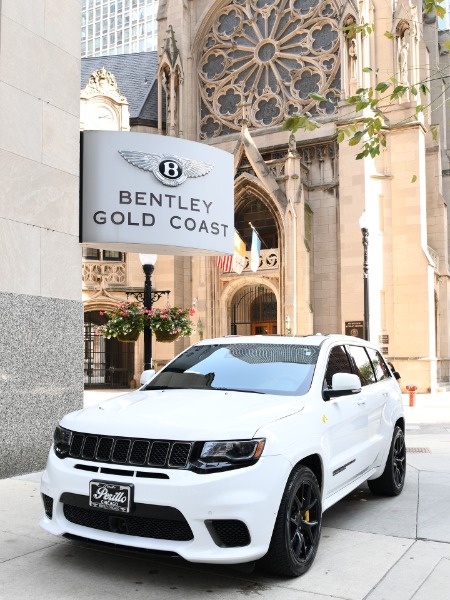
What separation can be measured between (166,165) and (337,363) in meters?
5.58

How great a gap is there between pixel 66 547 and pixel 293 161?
24214mm

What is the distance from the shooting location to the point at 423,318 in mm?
25828

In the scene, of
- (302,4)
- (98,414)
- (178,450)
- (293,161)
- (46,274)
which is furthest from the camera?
(302,4)

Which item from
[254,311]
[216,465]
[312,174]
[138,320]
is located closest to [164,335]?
[138,320]

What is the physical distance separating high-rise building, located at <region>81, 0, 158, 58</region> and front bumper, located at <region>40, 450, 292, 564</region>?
95018 mm

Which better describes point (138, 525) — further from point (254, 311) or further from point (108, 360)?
point (108, 360)

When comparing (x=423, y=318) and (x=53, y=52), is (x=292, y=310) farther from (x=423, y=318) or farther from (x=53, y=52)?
(x=53, y=52)

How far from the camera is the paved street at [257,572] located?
4.22 meters

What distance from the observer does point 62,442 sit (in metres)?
4.74

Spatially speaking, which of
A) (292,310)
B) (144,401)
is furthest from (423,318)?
(144,401)

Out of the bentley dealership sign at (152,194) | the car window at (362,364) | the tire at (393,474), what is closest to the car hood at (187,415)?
the car window at (362,364)

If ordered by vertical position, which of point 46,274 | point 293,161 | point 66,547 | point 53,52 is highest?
point 293,161

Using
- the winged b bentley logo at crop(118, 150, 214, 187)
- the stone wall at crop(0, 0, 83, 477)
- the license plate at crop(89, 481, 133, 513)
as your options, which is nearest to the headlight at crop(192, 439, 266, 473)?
the license plate at crop(89, 481, 133, 513)

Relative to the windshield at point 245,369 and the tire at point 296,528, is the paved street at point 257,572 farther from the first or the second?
the windshield at point 245,369
